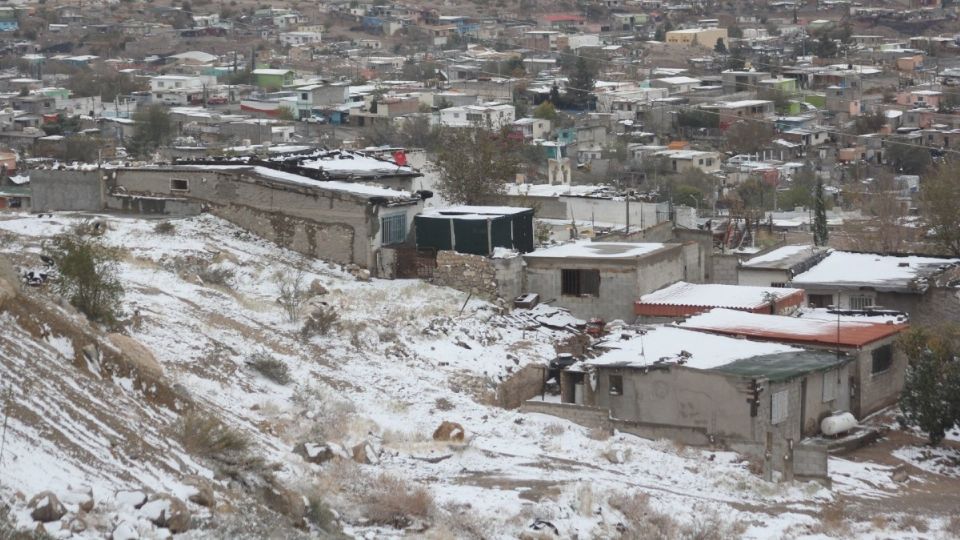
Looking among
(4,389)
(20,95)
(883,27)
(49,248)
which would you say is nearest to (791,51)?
(883,27)

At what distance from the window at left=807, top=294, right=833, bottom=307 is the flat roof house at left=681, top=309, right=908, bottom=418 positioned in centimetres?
189

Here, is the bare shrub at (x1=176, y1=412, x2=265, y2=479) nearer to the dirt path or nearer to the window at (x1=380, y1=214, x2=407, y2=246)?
the dirt path

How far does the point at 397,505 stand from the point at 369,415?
9.87ft

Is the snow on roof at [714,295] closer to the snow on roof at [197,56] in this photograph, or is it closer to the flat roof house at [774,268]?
the flat roof house at [774,268]

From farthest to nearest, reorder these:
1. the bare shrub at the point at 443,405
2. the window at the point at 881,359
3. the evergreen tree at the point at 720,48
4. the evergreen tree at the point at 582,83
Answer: the evergreen tree at the point at 720,48 → the evergreen tree at the point at 582,83 → the window at the point at 881,359 → the bare shrub at the point at 443,405

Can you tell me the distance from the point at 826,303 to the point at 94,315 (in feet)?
32.7

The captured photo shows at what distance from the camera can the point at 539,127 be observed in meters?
55.2

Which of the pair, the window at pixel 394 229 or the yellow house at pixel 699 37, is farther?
the yellow house at pixel 699 37

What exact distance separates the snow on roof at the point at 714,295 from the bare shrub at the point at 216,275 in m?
4.84

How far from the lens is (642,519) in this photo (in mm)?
14688

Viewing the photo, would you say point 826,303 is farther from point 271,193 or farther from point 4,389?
point 4,389

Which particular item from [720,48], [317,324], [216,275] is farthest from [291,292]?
[720,48]

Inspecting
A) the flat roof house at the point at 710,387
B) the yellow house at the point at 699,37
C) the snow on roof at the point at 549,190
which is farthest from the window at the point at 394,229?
the yellow house at the point at 699,37

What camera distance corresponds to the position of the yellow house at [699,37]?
88688 mm
